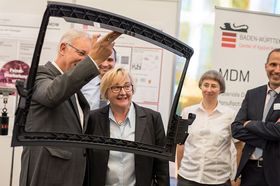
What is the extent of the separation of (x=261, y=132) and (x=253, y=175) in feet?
1.04

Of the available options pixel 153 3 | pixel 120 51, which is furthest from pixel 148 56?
pixel 153 3

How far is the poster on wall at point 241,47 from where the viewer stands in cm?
384

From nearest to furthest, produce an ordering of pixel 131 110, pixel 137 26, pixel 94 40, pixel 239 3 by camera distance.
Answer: pixel 137 26
pixel 94 40
pixel 131 110
pixel 239 3

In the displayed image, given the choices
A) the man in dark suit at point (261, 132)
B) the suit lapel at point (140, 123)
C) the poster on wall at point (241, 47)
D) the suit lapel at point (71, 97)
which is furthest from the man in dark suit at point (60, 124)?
the poster on wall at point (241, 47)

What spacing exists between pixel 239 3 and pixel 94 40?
3.88m

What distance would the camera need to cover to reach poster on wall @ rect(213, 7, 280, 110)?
12.6ft

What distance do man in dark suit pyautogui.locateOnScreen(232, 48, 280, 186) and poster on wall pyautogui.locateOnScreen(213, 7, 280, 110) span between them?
1.19 m

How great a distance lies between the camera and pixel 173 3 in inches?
148

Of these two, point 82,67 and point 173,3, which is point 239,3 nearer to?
point 173,3

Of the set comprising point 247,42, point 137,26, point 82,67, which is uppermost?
point 247,42

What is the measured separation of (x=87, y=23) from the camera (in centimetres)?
91

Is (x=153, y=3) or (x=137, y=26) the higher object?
(x=153, y=3)

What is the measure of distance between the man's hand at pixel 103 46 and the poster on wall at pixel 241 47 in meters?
2.92

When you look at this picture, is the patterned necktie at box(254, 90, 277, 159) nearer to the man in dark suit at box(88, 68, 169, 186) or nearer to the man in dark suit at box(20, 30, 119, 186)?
the man in dark suit at box(88, 68, 169, 186)
